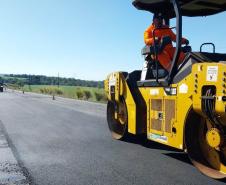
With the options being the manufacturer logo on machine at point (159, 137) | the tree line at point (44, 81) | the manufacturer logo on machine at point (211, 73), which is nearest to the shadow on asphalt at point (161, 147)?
the manufacturer logo on machine at point (159, 137)

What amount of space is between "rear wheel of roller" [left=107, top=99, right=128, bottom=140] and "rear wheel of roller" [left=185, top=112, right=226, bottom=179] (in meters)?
2.51

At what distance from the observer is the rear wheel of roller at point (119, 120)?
841 centimetres

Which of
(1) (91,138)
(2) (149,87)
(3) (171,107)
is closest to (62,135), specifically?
(1) (91,138)

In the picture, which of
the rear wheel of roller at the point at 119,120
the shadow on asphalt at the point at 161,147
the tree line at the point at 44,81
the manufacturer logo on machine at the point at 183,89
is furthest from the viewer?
the tree line at the point at 44,81

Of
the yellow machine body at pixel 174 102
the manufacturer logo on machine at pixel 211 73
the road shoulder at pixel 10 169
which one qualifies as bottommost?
the road shoulder at pixel 10 169

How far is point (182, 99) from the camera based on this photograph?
586cm

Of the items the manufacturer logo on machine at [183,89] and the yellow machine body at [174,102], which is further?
the manufacturer logo on machine at [183,89]

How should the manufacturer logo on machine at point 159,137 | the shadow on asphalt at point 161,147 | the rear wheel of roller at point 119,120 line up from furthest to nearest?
the rear wheel of roller at point 119,120
the shadow on asphalt at point 161,147
the manufacturer logo on machine at point 159,137

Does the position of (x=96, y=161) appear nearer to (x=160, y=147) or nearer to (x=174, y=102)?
(x=174, y=102)

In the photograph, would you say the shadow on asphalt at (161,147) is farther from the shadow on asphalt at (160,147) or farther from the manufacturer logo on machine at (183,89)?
the manufacturer logo on machine at (183,89)

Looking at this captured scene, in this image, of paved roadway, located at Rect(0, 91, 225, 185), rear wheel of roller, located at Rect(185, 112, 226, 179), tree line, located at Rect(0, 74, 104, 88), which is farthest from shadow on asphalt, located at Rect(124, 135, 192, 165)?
tree line, located at Rect(0, 74, 104, 88)

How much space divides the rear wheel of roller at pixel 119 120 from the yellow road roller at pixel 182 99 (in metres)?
0.02

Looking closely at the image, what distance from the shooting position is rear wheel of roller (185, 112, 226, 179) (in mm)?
5277

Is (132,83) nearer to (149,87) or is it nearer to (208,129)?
(149,87)
